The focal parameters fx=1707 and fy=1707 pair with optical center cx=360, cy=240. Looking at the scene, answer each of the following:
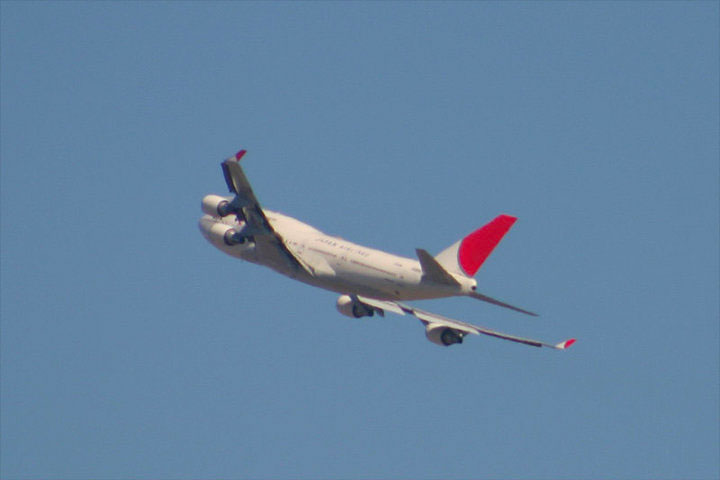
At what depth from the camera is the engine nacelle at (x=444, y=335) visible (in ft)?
319

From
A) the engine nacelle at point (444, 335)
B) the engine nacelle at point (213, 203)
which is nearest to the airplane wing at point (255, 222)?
the engine nacelle at point (213, 203)

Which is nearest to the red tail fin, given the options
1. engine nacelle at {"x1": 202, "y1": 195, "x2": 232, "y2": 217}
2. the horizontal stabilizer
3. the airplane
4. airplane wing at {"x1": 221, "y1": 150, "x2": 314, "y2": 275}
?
the airplane

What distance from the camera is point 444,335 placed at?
320ft

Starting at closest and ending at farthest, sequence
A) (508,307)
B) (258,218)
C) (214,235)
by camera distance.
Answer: (508,307) < (258,218) < (214,235)

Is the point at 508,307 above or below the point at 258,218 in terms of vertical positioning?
below

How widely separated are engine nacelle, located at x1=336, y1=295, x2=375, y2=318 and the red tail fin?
9.04 metres

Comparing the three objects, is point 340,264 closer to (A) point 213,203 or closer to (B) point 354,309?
(B) point 354,309

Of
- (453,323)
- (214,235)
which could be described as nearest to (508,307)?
(453,323)

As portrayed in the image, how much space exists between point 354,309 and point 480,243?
1036cm

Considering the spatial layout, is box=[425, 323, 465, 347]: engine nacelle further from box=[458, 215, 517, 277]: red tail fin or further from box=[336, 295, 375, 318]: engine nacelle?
box=[458, 215, 517, 277]: red tail fin

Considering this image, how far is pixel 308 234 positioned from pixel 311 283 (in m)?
4.18

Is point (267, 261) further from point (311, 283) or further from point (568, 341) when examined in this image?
point (568, 341)

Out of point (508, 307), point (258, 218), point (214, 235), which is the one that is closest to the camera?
point (508, 307)

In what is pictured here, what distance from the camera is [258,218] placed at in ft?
305
